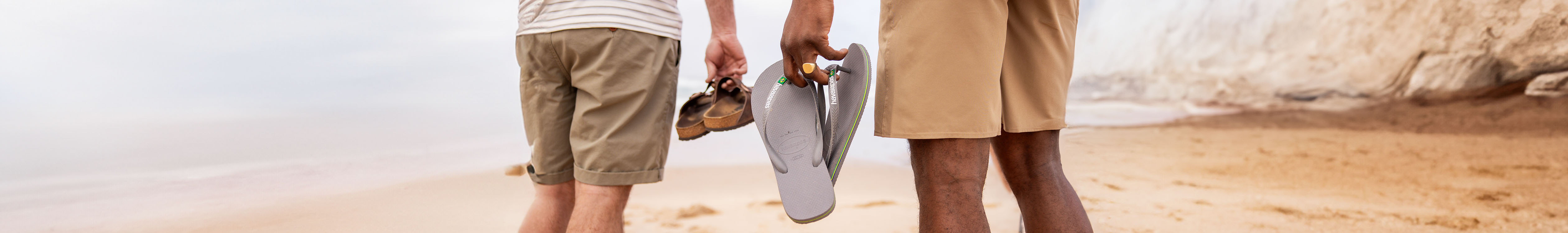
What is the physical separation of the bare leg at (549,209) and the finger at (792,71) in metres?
0.73

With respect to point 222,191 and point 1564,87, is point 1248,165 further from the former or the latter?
point 222,191

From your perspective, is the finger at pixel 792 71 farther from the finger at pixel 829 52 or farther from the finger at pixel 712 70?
the finger at pixel 712 70

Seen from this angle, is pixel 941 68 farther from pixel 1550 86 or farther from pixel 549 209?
pixel 1550 86

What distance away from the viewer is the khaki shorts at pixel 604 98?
1.46 metres

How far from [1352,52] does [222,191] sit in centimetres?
845

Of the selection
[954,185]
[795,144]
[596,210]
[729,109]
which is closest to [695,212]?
[729,109]

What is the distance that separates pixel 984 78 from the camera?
1.05 metres

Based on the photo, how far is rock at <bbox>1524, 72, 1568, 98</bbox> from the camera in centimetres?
497

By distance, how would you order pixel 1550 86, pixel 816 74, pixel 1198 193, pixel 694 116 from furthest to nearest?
pixel 1550 86
pixel 1198 193
pixel 694 116
pixel 816 74

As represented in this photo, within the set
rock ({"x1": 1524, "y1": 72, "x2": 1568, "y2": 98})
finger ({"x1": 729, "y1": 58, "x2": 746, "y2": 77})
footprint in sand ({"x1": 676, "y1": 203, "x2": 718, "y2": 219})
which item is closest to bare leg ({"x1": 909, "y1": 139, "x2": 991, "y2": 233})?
finger ({"x1": 729, "y1": 58, "x2": 746, "y2": 77})

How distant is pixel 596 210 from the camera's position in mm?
1481

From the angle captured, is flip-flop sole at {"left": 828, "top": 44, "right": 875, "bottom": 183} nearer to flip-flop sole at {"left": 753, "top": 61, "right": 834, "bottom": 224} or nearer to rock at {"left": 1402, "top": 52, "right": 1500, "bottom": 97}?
flip-flop sole at {"left": 753, "top": 61, "right": 834, "bottom": 224}

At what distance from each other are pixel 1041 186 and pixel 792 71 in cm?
46

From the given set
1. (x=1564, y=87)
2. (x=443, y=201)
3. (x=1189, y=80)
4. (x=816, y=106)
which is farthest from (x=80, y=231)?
(x=1189, y=80)
